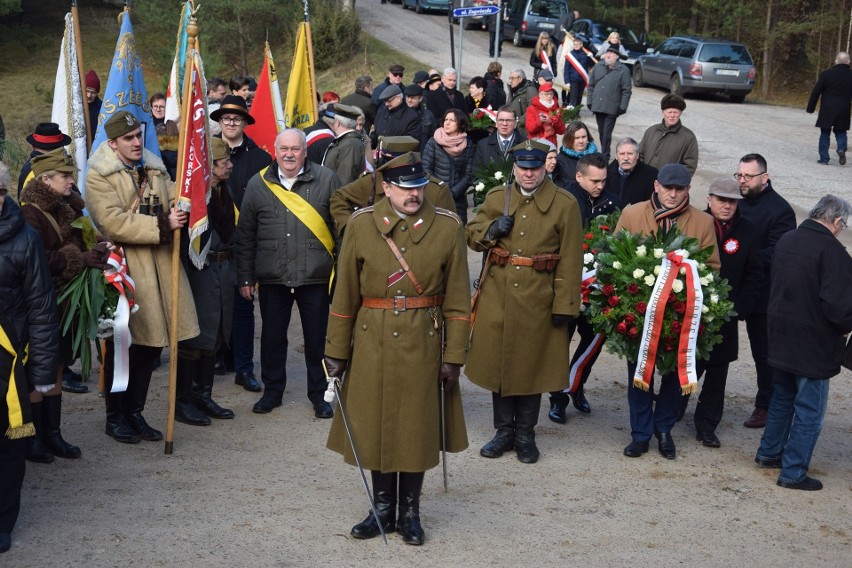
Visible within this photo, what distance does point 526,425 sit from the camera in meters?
7.66

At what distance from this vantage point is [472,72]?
A: 30.7 m

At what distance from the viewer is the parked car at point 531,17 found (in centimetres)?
3466

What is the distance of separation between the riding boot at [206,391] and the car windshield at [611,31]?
2643cm

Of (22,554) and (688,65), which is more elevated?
(688,65)

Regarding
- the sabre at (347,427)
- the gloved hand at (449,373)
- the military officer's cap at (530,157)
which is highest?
the military officer's cap at (530,157)

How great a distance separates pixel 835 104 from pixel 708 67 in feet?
26.8

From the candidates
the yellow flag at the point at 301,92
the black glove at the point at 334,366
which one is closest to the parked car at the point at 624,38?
the yellow flag at the point at 301,92

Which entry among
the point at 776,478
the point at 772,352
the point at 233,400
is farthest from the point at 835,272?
the point at 233,400

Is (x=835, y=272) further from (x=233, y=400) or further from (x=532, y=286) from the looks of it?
(x=233, y=400)

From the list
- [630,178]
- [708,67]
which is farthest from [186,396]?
[708,67]

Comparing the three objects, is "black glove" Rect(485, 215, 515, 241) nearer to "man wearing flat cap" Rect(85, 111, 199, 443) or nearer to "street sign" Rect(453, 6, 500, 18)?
"man wearing flat cap" Rect(85, 111, 199, 443)

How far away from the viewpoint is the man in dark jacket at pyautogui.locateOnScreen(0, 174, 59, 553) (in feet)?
19.0

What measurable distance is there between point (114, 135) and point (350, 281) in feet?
8.10

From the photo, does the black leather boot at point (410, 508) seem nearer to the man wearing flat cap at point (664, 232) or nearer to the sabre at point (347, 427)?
the sabre at point (347, 427)
